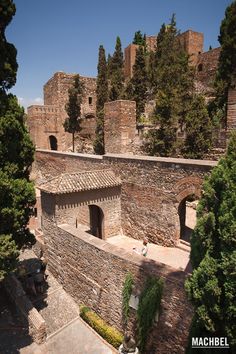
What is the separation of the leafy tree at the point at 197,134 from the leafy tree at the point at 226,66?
319cm

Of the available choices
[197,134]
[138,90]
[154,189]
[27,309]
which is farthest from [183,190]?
[138,90]

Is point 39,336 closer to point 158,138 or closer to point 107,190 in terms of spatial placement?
point 107,190

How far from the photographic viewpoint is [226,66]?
1659cm

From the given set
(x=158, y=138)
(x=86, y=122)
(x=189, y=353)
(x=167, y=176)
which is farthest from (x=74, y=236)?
(x=86, y=122)

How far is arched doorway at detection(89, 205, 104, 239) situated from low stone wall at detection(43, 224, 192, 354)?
256 centimetres

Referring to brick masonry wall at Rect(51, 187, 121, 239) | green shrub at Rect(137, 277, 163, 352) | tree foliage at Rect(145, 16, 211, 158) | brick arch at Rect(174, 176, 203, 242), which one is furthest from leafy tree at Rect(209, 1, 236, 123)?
green shrub at Rect(137, 277, 163, 352)

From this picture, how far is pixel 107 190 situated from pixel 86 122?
1418cm

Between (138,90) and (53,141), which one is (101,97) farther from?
(53,141)

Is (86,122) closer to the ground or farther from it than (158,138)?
farther from it

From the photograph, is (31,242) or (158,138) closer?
(31,242)

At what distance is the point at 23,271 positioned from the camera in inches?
386

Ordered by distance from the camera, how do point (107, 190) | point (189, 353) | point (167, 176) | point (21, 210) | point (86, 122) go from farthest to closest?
point (86, 122) → point (107, 190) → point (167, 176) → point (21, 210) → point (189, 353)

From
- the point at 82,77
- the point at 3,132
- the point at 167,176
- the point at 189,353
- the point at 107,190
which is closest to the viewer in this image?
the point at 189,353

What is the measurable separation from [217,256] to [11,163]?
19.3ft
